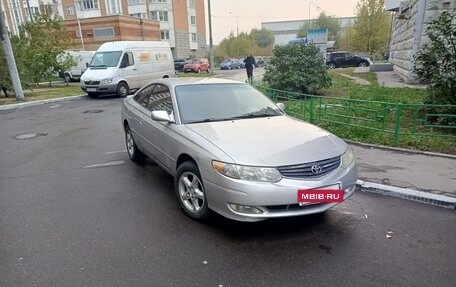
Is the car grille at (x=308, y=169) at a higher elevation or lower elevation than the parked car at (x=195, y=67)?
higher

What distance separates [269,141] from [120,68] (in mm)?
12660

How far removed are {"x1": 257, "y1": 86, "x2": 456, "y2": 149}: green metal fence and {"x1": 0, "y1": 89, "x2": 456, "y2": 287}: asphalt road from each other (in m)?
2.72

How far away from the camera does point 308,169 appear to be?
119 inches

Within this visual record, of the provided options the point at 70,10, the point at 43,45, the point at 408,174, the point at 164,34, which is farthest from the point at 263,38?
the point at 408,174

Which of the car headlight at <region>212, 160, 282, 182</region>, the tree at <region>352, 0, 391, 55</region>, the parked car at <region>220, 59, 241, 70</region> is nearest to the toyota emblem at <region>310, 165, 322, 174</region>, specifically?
the car headlight at <region>212, 160, 282, 182</region>

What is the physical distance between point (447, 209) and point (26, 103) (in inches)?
580

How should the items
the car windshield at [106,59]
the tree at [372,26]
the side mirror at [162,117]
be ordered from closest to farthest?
the side mirror at [162,117]
the car windshield at [106,59]
the tree at [372,26]

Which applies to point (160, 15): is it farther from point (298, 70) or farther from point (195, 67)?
point (298, 70)

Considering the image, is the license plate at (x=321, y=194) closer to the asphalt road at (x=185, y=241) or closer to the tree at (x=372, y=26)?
the asphalt road at (x=185, y=241)

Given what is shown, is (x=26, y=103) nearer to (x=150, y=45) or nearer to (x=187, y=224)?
(x=150, y=45)

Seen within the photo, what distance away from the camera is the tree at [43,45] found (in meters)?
17.4

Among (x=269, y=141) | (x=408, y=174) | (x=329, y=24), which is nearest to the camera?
(x=269, y=141)

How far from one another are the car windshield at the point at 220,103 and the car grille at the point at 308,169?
49.9 inches

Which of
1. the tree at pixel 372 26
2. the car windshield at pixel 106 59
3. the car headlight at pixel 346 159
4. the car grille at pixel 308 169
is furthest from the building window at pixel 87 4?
the car grille at pixel 308 169
